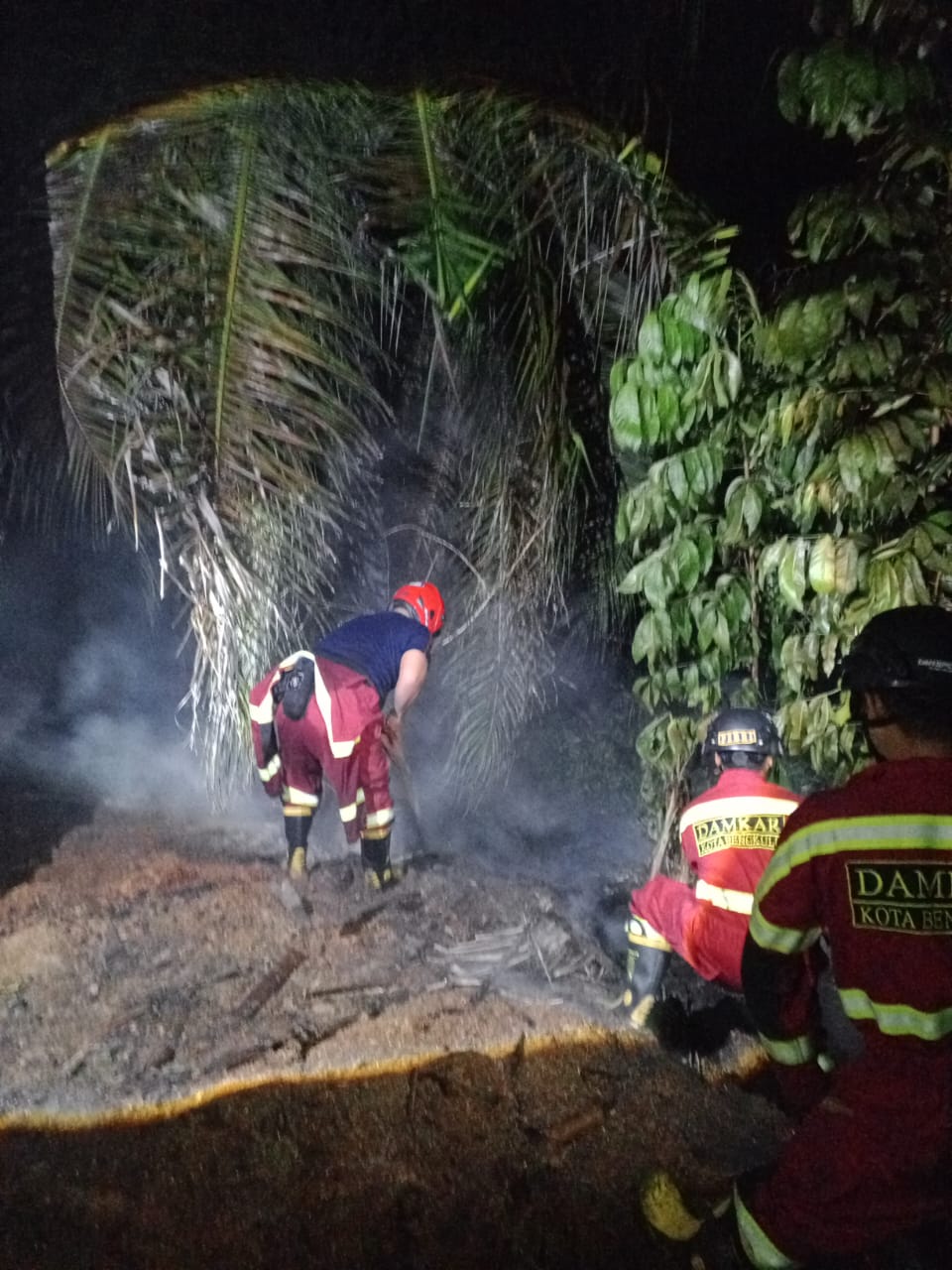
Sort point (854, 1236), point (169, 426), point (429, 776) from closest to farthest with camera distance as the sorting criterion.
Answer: point (854, 1236) < point (169, 426) < point (429, 776)

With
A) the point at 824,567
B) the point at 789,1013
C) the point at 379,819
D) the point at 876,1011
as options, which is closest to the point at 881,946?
the point at 876,1011

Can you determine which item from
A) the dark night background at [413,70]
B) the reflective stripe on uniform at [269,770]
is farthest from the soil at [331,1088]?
the dark night background at [413,70]

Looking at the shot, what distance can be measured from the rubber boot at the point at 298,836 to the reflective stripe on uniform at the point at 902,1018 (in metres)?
2.79

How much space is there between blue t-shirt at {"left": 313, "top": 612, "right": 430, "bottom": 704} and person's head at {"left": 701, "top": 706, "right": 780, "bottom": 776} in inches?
62.8

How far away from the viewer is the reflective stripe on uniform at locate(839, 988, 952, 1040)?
1813 mm

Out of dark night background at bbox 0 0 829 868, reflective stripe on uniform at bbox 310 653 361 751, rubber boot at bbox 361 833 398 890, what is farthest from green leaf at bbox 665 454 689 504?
rubber boot at bbox 361 833 398 890

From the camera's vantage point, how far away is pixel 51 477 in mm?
4078

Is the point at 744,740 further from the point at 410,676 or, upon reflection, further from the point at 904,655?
the point at 410,676

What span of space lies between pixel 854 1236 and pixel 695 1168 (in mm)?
564

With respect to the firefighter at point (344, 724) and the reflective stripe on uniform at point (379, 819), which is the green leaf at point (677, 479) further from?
the reflective stripe on uniform at point (379, 819)

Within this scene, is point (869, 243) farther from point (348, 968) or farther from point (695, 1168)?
point (348, 968)

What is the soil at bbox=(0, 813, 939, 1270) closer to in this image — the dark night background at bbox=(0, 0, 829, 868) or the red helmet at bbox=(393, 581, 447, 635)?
the red helmet at bbox=(393, 581, 447, 635)

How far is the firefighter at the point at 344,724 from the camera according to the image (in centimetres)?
401

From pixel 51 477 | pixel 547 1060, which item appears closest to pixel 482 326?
pixel 51 477
